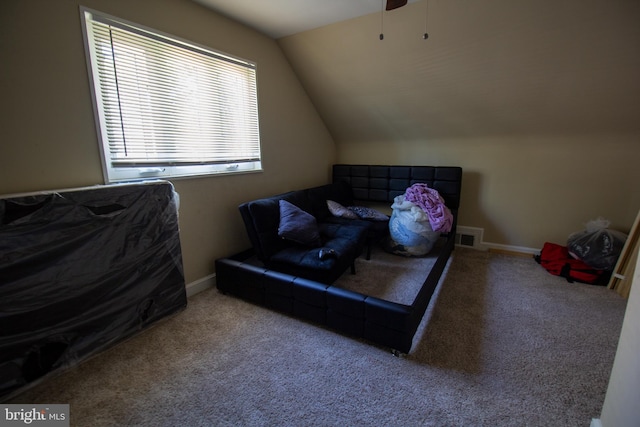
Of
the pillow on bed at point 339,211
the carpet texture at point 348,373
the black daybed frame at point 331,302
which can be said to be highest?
the pillow on bed at point 339,211

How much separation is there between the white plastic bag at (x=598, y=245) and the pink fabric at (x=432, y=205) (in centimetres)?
121

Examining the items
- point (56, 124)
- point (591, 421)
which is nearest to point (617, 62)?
point (591, 421)

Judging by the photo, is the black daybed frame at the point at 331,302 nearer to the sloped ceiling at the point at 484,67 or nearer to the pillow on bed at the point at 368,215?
the pillow on bed at the point at 368,215

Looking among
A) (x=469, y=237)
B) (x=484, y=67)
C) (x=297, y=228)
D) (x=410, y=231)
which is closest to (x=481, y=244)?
(x=469, y=237)

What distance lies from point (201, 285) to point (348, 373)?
159 cm

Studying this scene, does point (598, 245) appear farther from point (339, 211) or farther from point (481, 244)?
point (339, 211)

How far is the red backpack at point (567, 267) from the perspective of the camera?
2.67 meters

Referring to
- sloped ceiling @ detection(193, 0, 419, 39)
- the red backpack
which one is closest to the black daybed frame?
the red backpack

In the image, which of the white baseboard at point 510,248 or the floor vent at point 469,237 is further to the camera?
the floor vent at point 469,237

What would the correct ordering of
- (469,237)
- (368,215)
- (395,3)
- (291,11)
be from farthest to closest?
(469,237) < (368,215) < (291,11) < (395,3)

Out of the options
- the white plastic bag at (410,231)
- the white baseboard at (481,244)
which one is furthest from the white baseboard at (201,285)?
the white baseboard at (481,244)

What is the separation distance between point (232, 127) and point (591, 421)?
125 inches

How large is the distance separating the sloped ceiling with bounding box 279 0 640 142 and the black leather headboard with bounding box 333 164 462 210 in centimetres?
50

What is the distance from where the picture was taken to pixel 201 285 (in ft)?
8.42
